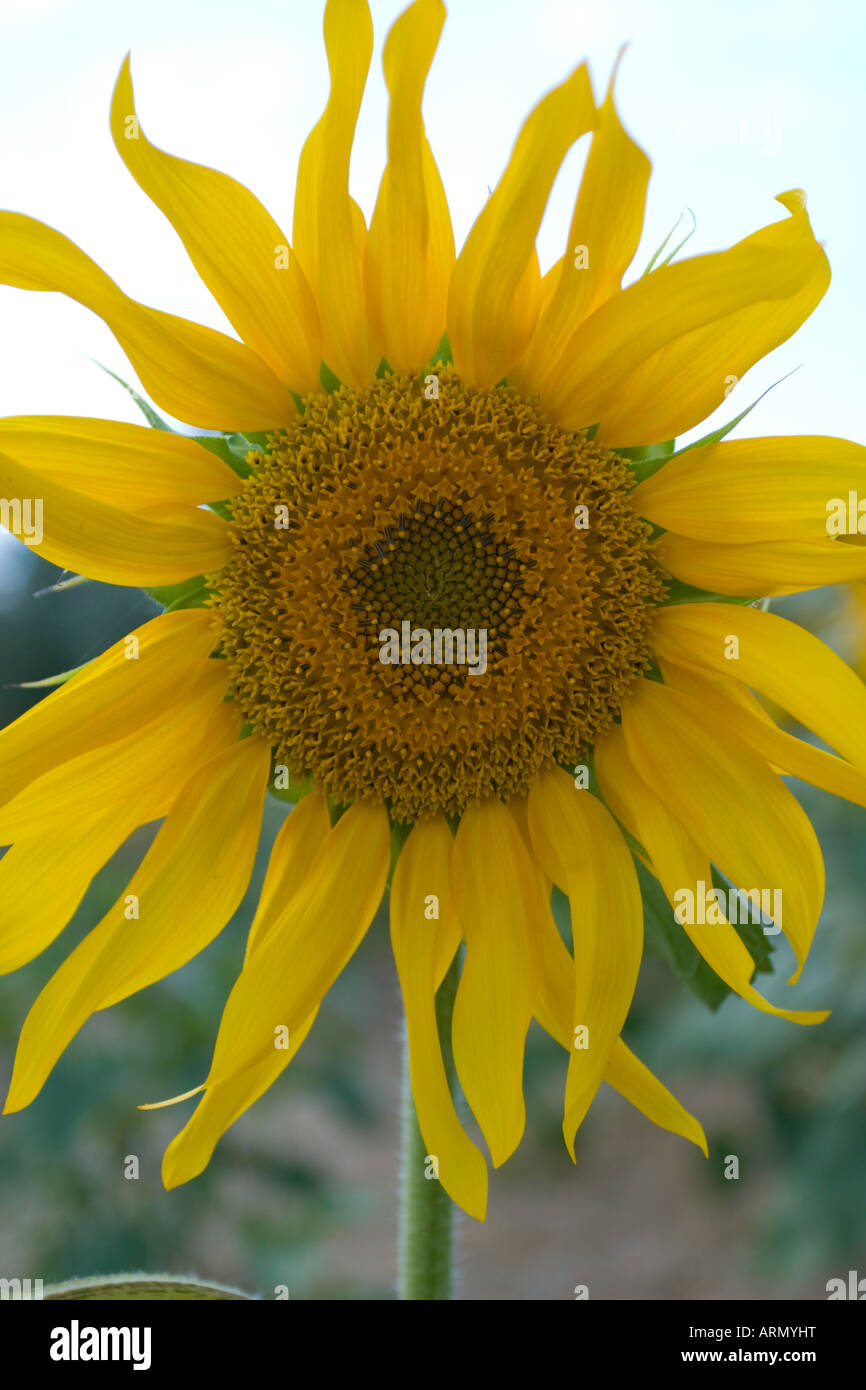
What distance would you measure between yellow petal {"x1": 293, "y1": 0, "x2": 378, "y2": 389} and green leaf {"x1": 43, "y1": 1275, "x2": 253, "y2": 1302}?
918 mm

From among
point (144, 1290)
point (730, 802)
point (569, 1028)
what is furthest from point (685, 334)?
point (144, 1290)

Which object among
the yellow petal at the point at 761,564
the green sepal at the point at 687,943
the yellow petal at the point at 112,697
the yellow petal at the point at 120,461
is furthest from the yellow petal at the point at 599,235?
the green sepal at the point at 687,943

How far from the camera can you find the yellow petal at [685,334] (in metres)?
1.02

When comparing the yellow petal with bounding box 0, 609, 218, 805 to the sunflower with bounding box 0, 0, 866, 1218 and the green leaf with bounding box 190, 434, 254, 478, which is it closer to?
the sunflower with bounding box 0, 0, 866, 1218

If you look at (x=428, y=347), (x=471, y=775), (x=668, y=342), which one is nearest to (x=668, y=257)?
(x=668, y=342)

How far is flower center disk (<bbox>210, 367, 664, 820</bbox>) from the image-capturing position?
1.19 m

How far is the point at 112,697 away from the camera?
121cm

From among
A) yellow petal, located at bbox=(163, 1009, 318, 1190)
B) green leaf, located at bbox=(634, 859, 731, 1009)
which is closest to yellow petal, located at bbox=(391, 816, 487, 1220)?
yellow petal, located at bbox=(163, 1009, 318, 1190)

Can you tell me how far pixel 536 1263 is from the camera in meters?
3.99

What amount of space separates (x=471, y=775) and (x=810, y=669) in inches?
14.3

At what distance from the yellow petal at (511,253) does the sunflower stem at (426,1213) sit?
2.15ft

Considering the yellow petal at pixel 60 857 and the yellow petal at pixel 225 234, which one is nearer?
the yellow petal at pixel 225 234

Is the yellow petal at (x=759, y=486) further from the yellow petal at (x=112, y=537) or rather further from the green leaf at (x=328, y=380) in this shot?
the yellow petal at (x=112, y=537)
